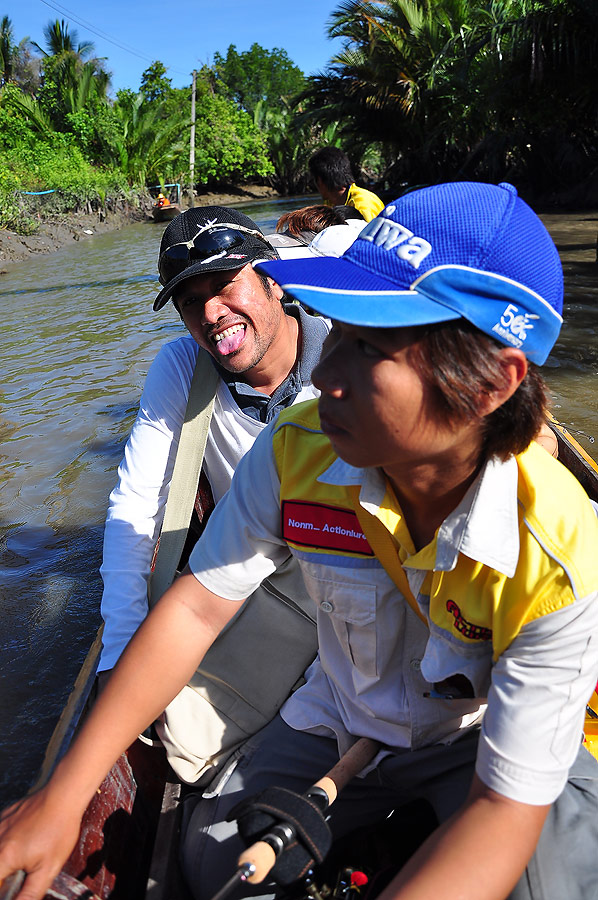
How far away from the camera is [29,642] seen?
12.5 feet

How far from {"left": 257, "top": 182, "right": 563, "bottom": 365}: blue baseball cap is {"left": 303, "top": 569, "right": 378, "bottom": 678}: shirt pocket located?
63cm

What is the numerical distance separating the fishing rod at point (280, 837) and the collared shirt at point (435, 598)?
0.31 meters

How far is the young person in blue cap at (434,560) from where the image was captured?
3.66 feet

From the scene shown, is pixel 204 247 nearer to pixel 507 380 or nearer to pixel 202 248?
pixel 202 248

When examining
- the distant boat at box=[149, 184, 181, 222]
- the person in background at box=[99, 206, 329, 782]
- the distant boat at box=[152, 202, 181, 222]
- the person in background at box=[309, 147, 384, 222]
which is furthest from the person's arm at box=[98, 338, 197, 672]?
the distant boat at box=[152, 202, 181, 222]

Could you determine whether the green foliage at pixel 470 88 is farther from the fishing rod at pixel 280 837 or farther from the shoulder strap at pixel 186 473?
the fishing rod at pixel 280 837

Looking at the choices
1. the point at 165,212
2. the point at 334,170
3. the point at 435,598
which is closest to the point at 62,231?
the point at 165,212

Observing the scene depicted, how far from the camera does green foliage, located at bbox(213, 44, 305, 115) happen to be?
66.9m

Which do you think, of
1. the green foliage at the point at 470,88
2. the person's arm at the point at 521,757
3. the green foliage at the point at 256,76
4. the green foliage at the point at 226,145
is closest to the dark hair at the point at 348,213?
the person's arm at the point at 521,757

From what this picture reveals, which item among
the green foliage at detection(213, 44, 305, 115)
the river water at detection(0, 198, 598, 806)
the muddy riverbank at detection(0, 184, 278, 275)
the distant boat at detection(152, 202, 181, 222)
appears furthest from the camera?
the green foliage at detection(213, 44, 305, 115)

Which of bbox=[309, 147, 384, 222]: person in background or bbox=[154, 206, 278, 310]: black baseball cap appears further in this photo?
bbox=[309, 147, 384, 222]: person in background

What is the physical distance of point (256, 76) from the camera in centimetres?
6719

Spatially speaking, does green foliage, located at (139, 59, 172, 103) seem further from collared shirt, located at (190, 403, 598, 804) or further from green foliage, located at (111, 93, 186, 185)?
collared shirt, located at (190, 403, 598, 804)

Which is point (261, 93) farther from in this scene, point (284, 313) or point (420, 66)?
point (284, 313)
